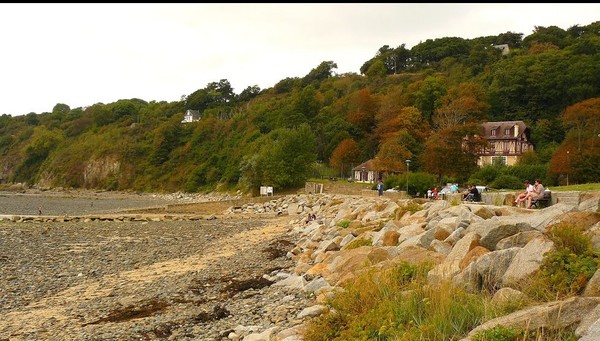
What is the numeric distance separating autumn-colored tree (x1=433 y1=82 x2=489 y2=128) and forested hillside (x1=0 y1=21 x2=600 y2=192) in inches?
9.2

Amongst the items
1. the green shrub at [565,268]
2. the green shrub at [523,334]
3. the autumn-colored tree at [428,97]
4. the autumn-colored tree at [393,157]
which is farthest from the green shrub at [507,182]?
the green shrub at [523,334]

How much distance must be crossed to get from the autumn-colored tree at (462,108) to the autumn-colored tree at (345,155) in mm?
11907

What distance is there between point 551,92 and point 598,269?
7060cm

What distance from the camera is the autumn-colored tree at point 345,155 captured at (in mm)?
67688

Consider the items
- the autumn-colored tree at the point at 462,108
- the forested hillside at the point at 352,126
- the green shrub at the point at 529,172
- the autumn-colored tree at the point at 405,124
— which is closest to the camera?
the green shrub at the point at 529,172

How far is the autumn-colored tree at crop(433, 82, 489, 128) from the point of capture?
53.4 meters

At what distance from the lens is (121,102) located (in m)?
152

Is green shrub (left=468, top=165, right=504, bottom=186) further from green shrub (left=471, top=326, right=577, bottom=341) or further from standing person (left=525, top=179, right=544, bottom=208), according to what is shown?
green shrub (left=471, top=326, right=577, bottom=341)

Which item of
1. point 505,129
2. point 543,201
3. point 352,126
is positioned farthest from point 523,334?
point 352,126

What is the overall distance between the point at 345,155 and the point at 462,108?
60.3 ft

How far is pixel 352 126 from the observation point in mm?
76688

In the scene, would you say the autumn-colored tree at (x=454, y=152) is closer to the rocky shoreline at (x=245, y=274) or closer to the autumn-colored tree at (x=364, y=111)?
the rocky shoreline at (x=245, y=274)

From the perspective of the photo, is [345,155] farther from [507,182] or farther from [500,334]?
[500,334]

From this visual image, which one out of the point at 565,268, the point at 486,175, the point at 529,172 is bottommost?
the point at 565,268
